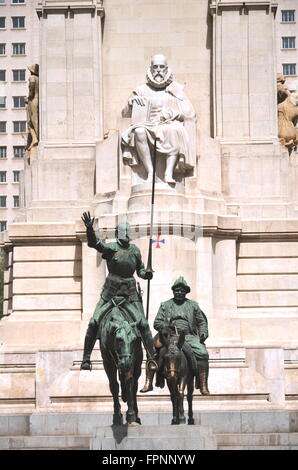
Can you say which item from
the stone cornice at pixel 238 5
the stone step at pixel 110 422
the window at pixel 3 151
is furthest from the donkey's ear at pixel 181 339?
the window at pixel 3 151

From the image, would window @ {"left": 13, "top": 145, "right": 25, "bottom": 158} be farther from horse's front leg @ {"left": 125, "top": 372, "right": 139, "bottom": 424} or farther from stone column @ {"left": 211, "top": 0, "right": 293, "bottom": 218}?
horse's front leg @ {"left": 125, "top": 372, "right": 139, "bottom": 424}

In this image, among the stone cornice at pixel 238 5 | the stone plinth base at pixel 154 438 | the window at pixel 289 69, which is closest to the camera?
the stone plinth base at pixel 154 438

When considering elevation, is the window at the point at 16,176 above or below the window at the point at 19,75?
below

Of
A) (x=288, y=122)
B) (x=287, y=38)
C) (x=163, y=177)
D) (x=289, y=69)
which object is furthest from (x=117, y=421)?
(x=287, y=38)

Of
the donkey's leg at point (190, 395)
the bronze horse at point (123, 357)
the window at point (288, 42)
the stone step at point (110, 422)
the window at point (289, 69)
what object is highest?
the window at point (288, 42)

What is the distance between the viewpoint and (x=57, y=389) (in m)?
26.3

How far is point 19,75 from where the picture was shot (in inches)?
3263

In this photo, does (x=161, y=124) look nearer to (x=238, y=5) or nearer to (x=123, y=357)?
(x=238, y=5)

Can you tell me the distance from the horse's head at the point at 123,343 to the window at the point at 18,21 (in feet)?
213

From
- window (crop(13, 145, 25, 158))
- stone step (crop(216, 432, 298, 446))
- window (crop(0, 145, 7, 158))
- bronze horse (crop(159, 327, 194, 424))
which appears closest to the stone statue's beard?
bronze horse (crop(159, 327, 194, 424))

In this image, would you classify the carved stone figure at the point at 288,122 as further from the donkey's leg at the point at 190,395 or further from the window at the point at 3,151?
the window at the point at 3,151

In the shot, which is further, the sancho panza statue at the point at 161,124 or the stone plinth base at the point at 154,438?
the sancho panza statue at the point at 161,124

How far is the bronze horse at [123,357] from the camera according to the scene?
67.8 ft

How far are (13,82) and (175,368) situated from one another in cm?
6409
